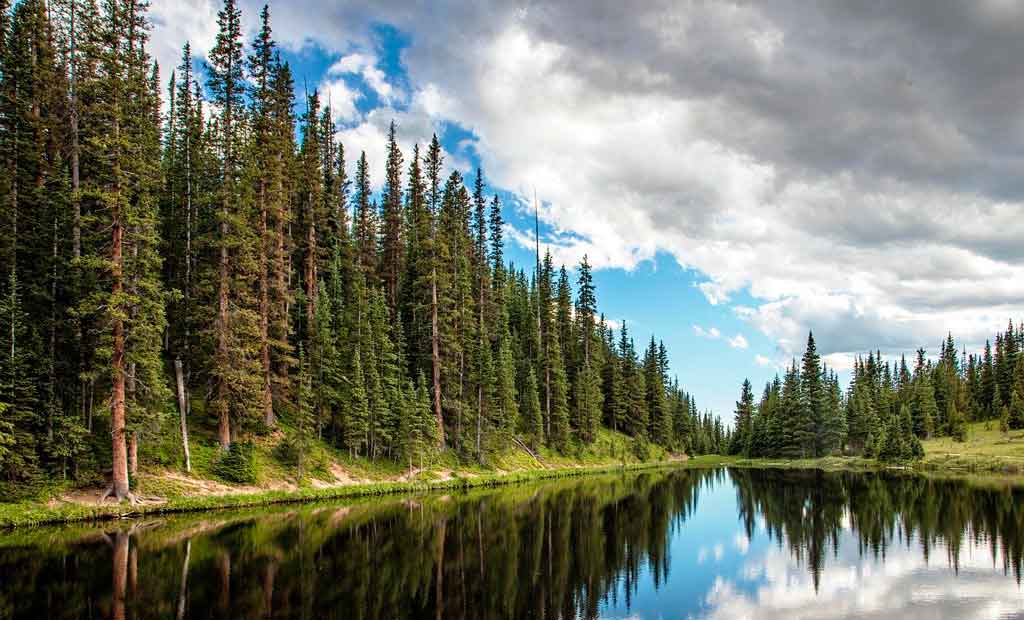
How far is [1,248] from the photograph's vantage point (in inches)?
1139

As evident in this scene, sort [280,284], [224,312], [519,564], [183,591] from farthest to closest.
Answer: [280,284]
[224,312]
[519,564]
[183,591]

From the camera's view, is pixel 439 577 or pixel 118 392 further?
pixel 118 392

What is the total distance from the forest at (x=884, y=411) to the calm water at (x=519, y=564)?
59.0 meters

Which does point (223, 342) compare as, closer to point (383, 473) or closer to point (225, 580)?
point (383, 473)

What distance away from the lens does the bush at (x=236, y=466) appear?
33312 millimetres

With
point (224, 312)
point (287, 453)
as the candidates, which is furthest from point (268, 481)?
point (224, 312)

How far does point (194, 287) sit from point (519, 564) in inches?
1079

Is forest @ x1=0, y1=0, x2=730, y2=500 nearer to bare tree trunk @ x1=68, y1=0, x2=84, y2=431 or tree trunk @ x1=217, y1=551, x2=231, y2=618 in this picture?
bare tree trunk @ x1=68, y1=0, x2=84, y2=431

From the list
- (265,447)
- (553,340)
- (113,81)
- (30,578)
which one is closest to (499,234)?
(553,340)

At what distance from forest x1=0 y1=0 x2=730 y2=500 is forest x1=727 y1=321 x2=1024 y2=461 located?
166 ft

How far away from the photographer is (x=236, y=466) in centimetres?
3372

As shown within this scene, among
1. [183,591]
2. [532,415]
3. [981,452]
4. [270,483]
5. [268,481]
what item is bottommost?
[981,452]

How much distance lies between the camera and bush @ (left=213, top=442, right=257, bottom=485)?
33312 millimetres

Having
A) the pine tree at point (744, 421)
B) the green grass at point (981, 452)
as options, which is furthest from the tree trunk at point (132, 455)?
the pine tree at point (744, 421)
